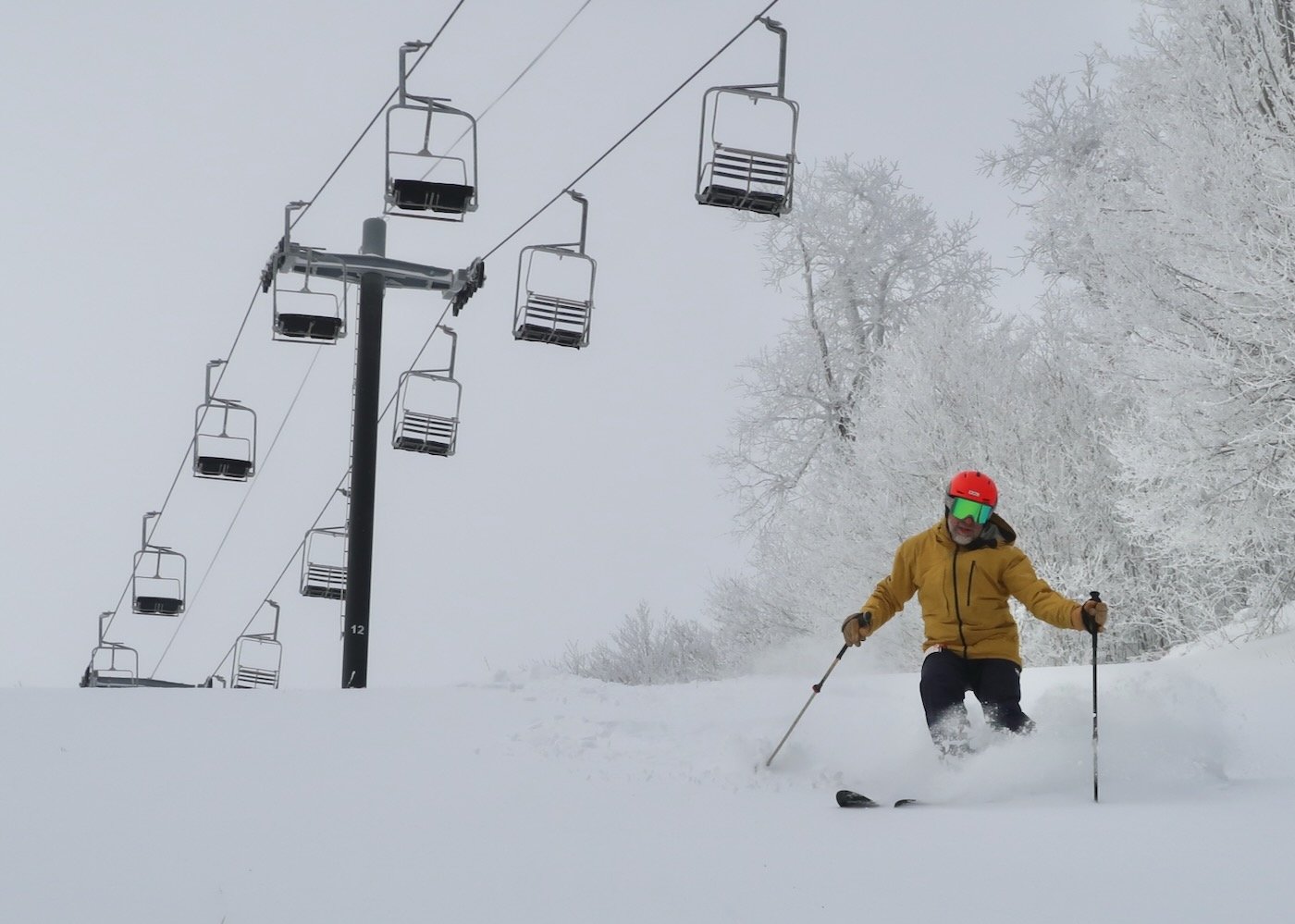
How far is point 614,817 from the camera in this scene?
16.0ft

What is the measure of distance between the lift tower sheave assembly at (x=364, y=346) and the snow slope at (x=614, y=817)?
5412 mm

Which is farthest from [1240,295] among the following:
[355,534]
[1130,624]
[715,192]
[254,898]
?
[254,898]

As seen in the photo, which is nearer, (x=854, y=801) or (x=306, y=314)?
(x=854, y=801)

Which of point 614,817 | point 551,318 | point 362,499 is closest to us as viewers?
point 614,817

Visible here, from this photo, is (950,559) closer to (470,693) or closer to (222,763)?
(222,763)

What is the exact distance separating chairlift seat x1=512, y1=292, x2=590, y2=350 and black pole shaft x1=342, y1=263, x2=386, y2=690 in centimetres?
297

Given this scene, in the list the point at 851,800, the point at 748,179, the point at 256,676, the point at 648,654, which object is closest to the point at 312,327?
the point at 748,179

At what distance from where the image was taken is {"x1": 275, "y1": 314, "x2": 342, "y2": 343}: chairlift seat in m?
14.1

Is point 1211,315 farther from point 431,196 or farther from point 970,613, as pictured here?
point 970,613

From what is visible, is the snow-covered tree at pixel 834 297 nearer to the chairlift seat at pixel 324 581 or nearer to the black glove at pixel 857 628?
the chairlift seat at pixel 324 581

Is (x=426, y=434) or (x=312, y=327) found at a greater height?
(x=312, y=327)

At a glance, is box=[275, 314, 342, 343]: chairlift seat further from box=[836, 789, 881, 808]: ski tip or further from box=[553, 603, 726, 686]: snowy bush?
box=[553, 603, 726, 686]: snowy bush

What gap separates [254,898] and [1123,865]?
2.59 m

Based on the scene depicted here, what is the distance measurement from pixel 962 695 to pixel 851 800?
119 centimetres
